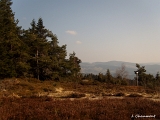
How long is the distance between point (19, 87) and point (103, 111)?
14.4 m

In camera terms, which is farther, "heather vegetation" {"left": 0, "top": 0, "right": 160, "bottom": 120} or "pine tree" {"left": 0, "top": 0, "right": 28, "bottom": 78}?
Answer: "pine tree" {"left": 0, "top": 0, "right": 28, "bottom": 78}

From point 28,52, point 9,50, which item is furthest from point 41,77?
point 9,50

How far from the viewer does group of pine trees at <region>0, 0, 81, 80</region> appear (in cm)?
2533

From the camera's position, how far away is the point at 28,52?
1172 inches

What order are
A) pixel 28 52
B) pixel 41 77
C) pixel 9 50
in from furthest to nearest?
1. pixel 41 77
2. pixel 28 52
3. pixel 9 50

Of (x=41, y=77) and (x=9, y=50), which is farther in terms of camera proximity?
(x=41, y=77)

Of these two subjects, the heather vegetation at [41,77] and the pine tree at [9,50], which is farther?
the pine tree at [9,50]

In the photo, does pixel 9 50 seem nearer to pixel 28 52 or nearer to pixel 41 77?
pixel 28 52

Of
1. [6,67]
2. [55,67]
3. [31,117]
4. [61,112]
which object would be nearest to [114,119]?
[61,112]

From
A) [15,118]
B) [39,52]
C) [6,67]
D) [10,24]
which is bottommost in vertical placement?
[15,118]

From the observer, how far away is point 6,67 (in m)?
24.3

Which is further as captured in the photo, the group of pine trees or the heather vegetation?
the group of pine trees

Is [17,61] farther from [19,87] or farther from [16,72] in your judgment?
[19,87]

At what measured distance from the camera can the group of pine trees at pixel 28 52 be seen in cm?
2533
